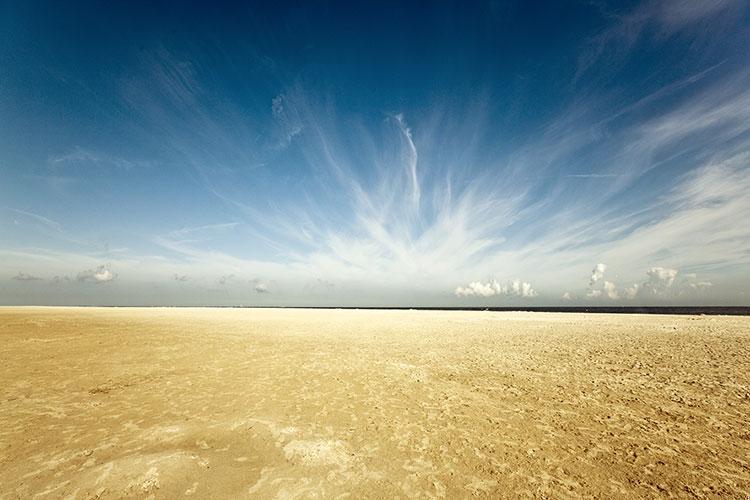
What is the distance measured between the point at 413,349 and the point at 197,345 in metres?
14.6

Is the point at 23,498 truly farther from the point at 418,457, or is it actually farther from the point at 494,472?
the point at 494,472

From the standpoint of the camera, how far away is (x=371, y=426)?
9.38 meters

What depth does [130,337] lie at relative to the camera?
81.1 ft

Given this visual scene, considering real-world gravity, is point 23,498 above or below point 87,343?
below

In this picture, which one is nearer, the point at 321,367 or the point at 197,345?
the point at 321,367

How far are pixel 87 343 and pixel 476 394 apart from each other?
81.6 feet

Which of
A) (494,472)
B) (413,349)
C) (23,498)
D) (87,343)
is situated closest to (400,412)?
(494,472)

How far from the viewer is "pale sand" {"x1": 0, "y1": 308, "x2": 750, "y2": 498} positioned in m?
6.62

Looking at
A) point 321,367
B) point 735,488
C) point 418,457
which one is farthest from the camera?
point 321,367

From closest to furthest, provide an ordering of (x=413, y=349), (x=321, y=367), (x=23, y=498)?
(x=23, y=498) < (x=321, y=367) < (x=413, y=349)

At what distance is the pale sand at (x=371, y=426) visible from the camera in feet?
21.7

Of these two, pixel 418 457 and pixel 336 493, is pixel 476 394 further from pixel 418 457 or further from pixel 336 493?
pixel 336 493

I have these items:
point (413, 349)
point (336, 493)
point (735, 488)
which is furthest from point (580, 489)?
point (413, 349)

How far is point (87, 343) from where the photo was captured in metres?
21.7
